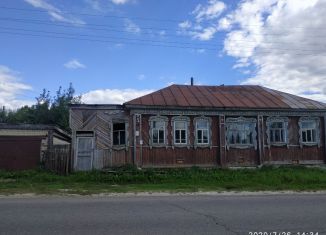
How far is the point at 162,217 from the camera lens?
902cm

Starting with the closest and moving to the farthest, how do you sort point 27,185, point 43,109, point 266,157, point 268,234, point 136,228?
point 268,234
point 136,228
point 27,185
point 266,157
point 43,109

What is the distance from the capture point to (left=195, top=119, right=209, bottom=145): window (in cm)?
2361

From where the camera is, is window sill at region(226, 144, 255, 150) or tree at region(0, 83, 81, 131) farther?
tree at region(0, 83, 81, 131)

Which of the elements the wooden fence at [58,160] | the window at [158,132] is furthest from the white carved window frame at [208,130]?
the wooden fence at [58,160]

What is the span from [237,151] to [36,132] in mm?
12618

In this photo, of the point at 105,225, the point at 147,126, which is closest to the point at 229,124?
the point at 147,126

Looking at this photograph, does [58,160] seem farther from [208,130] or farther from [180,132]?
[208,130]

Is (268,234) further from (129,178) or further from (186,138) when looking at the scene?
(186,138)

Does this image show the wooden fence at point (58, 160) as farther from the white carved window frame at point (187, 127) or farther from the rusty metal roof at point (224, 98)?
the white carved window frame at point (187, 127)

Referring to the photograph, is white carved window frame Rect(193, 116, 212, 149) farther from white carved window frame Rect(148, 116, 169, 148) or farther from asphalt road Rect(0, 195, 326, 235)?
asphalt road Rect(0, 195, 326, 235)

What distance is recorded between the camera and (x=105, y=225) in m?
7.97

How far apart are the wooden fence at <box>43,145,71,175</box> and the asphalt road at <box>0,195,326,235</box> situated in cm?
1042

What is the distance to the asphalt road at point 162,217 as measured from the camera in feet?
25.0

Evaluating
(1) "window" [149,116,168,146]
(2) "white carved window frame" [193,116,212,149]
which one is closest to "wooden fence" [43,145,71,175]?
(1) "window" [149,116,168,146]
